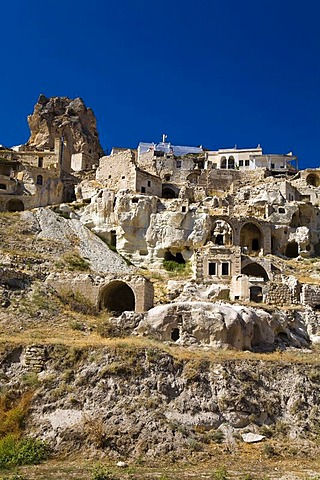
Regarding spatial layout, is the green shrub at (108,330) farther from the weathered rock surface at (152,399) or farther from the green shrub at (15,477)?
the green shrub at (15,477)

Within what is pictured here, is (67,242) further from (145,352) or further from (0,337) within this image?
(145,352)

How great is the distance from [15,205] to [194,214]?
642 inches

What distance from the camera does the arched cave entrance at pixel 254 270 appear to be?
36.3 m

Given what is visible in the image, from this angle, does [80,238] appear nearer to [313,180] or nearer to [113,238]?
[113,238]

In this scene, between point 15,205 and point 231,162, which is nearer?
point 15,205

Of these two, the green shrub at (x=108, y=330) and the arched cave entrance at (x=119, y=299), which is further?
the arched cave entrance at (x=119, y=299)

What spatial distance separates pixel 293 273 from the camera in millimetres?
36375

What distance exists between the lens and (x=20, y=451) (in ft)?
44.7

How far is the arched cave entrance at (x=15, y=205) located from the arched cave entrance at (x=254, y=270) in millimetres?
20679

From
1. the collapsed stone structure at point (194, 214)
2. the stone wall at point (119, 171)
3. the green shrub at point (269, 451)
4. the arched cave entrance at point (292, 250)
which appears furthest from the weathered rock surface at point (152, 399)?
the stone wall at point (119, 171)

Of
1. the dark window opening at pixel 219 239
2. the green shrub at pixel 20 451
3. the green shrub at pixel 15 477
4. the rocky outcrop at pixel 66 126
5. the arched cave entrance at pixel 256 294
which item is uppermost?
the rocky outcrop at pixel 66 126

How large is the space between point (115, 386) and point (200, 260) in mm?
20199

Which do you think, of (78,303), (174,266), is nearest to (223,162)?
(174,266)

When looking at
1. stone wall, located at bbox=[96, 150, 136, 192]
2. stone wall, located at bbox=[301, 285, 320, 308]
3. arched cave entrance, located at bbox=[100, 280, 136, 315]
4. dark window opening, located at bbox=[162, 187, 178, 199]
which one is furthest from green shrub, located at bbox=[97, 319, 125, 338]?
dark window opening, located at bbox=[162, 187, 178, 199]
